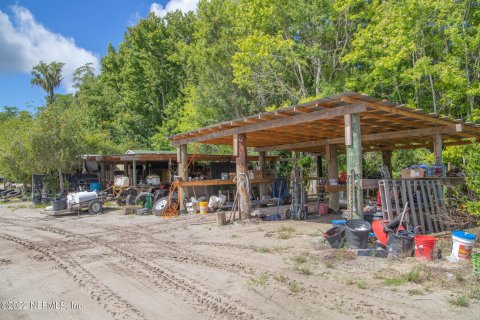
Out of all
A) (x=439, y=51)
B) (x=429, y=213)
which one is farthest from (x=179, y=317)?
(x=439, y=51)

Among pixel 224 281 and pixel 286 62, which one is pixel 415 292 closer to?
pixel 224 281

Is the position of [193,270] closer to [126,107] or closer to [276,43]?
[276,43]

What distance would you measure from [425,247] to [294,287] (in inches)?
96.6

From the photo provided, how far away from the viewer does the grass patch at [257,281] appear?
4774 mm

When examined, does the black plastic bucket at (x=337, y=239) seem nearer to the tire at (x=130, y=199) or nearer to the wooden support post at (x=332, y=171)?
the wooden support post at (x=332, y=171)

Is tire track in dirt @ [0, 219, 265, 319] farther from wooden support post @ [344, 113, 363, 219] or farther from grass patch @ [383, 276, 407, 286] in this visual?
wooden support post @ [344, 113, 363, 219]

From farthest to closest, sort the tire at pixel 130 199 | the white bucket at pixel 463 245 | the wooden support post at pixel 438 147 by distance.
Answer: the tire at pixel 130 199 → the wooden support post at pixel 438 147 → the white bucket at pixel 463 245

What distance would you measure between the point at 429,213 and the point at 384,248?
2.32 m

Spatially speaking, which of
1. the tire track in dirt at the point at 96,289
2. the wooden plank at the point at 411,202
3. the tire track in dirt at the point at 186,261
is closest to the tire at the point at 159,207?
the tire track in dirt at the point at 186,261

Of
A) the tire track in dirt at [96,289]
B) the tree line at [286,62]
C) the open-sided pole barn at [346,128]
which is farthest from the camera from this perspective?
the tree line at [286,62]

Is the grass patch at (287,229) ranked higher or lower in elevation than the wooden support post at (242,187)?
lower

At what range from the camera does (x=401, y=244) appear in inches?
233

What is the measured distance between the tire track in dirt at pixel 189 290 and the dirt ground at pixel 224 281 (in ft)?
0.04

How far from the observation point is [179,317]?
382cm
